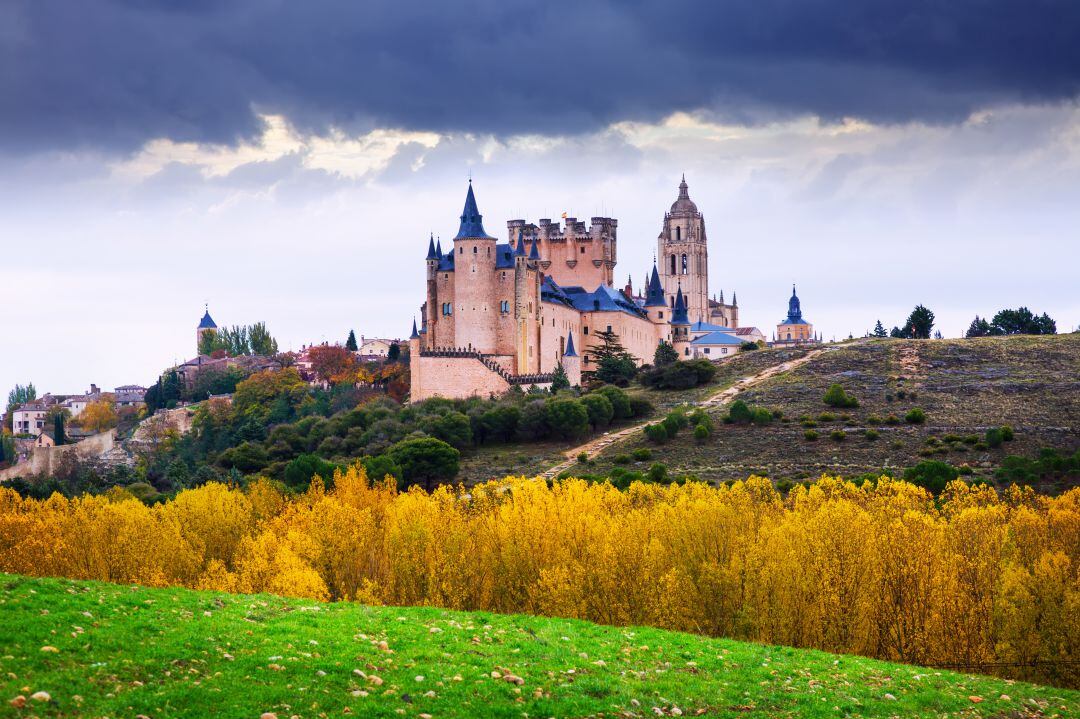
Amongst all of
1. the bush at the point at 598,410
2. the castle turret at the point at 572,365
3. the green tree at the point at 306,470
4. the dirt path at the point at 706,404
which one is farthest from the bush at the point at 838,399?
the green tree at the point at 306,470

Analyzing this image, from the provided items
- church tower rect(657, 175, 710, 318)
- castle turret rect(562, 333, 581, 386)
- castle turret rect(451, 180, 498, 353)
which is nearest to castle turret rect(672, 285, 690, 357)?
castle turret rect(562, 333, 581, 386)

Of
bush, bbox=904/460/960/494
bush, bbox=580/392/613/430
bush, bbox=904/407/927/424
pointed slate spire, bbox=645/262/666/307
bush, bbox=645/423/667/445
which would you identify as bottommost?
bush, bbox=904/460/960/494

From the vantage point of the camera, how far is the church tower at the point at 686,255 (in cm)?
14462

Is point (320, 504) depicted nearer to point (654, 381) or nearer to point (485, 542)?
point (485, 542)

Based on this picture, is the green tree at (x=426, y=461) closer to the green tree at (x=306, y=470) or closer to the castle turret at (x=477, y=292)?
the green tree at (x=306, y=470)

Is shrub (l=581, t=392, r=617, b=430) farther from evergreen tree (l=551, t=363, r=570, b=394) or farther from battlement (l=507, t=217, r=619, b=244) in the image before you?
battlement (l=507, t=217, r=619, b=244)

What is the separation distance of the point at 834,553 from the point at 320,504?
1832cm

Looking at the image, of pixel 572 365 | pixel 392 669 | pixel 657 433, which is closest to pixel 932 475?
pixel 657 433

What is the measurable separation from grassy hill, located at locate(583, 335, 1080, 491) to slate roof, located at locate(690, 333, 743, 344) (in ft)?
83.9

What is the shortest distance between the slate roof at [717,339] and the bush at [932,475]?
6213 centimetres

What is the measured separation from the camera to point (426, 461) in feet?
206

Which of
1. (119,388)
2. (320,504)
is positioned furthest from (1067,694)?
(119,388)

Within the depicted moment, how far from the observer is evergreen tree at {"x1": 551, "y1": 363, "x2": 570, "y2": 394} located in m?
81.6

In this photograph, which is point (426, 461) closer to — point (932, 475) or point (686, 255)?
point (932, 475)
